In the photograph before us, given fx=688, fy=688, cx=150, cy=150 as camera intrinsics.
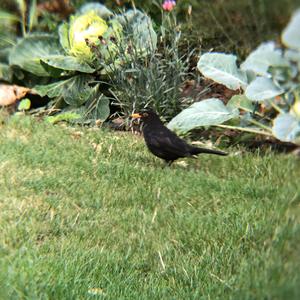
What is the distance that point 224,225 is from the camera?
3.70m

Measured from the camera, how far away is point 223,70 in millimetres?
4949

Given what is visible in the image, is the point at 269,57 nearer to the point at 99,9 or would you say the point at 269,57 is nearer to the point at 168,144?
the point at 168,144

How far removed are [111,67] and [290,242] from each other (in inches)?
166

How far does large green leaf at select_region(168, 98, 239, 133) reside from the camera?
191 inches

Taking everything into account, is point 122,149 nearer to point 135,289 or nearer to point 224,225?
point 224,225

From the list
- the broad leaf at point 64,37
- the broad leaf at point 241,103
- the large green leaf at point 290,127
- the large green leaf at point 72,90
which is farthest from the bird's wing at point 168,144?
the large green leaf at point 290,127

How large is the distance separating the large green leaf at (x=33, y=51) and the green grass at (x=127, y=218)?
41.9 inches

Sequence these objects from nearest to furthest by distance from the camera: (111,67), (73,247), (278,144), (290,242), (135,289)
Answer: (290,242) < (135,289) < (73,247) < (278,144) < (111,67)

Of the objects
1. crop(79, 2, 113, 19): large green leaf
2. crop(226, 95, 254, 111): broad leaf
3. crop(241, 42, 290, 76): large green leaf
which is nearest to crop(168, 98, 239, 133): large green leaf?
crop(226, 95, 254, 111): broad leaf

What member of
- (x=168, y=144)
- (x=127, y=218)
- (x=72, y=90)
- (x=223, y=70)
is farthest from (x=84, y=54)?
(x=127, y=218)

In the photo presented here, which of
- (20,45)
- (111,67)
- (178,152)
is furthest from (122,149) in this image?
(20,45)

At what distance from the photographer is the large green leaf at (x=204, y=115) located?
4.84m

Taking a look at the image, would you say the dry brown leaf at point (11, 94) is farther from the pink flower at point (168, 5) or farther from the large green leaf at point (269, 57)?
the large green leaf at point (269, 57)

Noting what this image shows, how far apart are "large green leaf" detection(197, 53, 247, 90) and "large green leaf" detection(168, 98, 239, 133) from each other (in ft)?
0.60
